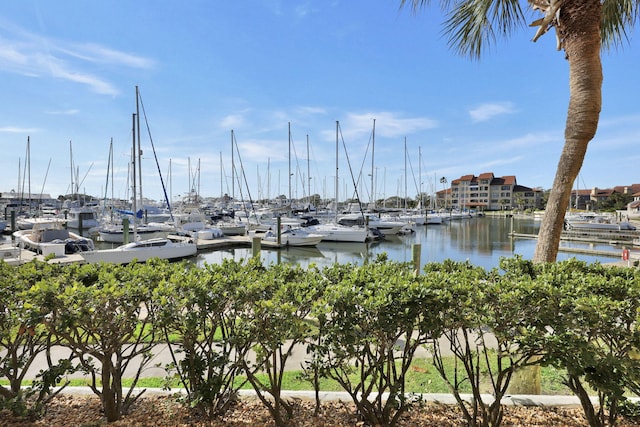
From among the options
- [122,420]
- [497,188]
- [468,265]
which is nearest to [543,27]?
[468,265]

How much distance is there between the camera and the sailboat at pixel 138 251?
1912 centimetres

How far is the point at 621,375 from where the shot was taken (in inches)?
99.6

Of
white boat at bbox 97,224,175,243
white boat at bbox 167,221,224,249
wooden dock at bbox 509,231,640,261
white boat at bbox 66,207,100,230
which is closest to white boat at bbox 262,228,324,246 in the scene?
white boat at bbox 167,221,224,249

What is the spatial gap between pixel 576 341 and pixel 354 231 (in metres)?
29.6

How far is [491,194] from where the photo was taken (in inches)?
4186

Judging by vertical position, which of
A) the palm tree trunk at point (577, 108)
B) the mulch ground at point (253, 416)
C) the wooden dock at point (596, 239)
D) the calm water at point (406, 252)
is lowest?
the calm water at point (406, 252)

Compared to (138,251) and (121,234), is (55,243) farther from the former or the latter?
(121,234)

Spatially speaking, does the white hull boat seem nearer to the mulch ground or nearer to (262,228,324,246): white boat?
(262,228,324,246): white boat

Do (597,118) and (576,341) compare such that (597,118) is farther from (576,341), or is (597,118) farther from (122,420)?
(122,420)

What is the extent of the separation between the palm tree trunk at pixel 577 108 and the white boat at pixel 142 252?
18.2 m

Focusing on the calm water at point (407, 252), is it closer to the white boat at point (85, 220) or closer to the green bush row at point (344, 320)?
the white boat at point (85, 220)

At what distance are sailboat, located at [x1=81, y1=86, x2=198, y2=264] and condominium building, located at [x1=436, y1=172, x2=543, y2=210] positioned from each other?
306 ft

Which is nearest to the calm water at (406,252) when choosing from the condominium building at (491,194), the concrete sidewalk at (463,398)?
Result: the concrete sidewalk at (463,398)

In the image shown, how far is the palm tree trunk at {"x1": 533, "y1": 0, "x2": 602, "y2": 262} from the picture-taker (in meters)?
4.69
